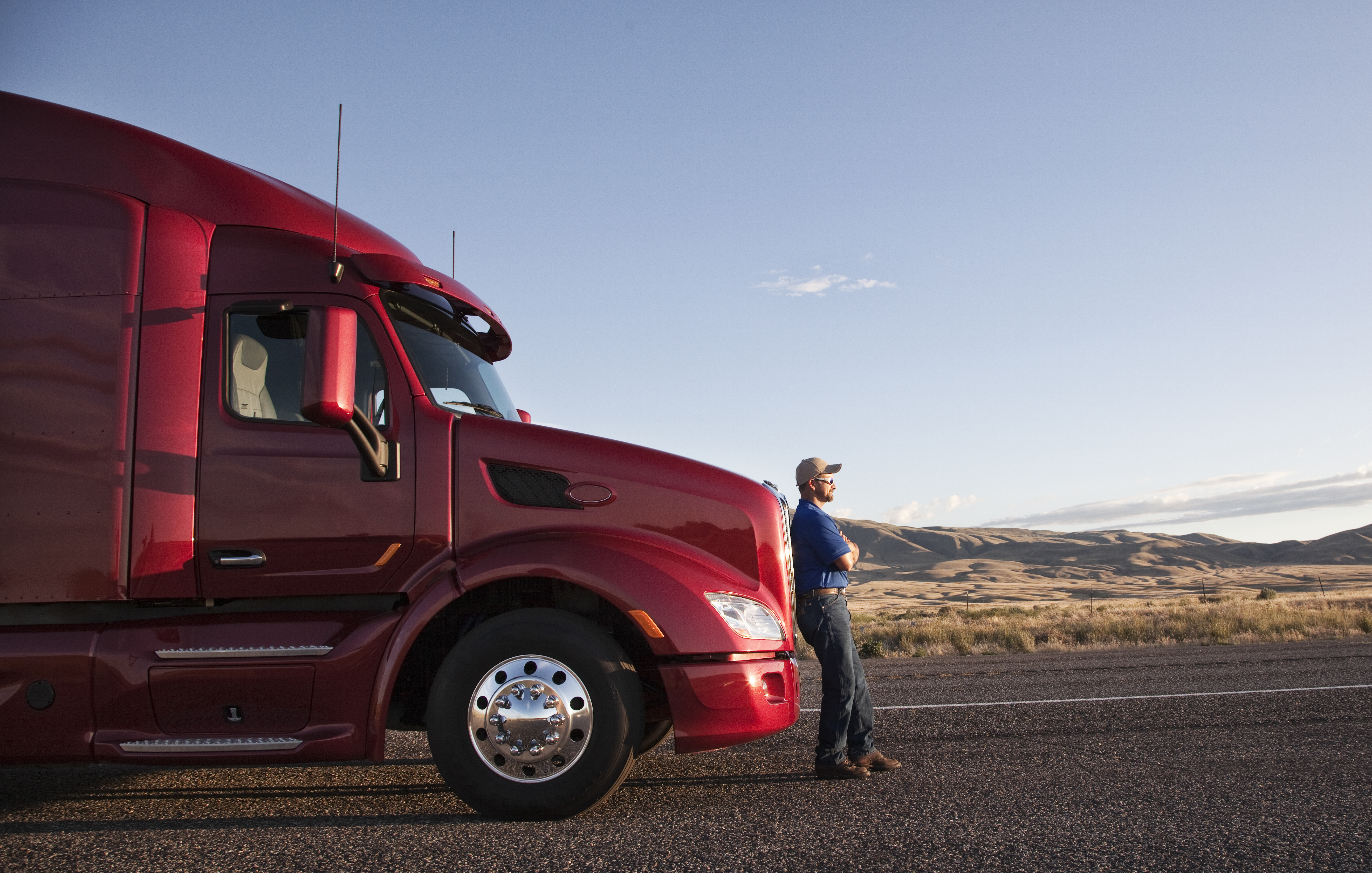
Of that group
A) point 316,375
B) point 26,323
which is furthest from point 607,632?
point 26,323

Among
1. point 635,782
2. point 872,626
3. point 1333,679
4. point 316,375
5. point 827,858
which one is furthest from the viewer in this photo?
point 872,626

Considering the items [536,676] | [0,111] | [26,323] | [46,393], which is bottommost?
[536,676]

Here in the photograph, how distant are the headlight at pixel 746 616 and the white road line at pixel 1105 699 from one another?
3.40 metres

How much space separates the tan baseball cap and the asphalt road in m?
1.67

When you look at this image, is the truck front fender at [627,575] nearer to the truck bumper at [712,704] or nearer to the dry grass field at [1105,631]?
the truck bumper at [712,704]

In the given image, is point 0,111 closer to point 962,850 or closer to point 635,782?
point 635,782

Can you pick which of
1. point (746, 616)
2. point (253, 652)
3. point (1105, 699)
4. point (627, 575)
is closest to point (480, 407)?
point (627, 575)

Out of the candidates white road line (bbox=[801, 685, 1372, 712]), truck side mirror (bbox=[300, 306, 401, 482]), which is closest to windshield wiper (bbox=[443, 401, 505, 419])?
truck side mirror (bbox=[300, 306, 401, 482])

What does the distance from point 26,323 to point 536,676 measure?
2.85 metres

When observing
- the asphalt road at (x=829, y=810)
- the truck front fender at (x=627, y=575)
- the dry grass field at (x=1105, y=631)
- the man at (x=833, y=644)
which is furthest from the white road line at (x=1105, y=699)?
the dry grass field at (x=1105, y=631)

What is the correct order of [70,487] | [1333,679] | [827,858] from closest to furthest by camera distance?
1. [827,858]
2. [70,487]
3. [1333,679]

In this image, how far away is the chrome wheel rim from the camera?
3.83 meters

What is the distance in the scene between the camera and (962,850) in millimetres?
3246

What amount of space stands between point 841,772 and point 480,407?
8.95 feet
